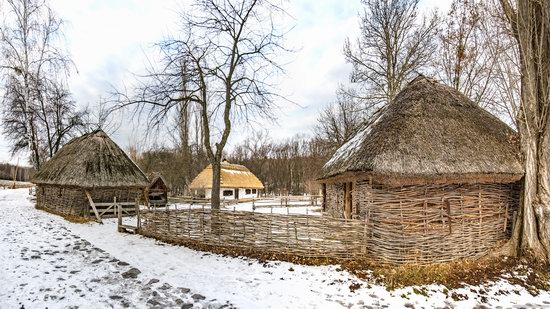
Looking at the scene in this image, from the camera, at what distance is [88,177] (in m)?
15.9

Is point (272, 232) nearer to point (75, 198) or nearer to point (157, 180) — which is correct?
point (75, 198)

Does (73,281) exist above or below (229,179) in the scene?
below

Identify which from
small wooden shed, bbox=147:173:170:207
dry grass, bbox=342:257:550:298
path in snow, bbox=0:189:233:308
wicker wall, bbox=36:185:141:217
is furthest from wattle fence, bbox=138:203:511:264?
small wooden shed, bbox=147:173:170:207

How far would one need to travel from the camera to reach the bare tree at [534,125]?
26.6ft

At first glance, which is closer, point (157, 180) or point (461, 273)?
point (461, 273)

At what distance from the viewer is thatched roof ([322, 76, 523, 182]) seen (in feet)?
26.4

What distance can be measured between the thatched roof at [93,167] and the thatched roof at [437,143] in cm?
1365

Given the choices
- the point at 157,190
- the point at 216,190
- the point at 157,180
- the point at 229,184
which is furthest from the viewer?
the point at 229,184

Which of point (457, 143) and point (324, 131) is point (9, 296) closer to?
point (457, 143)

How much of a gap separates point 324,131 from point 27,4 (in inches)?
945

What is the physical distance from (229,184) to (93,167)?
16627 mm

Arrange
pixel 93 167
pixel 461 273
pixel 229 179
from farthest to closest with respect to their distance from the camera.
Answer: pixel 229 179 → pixel 93 167 → pixel 461 273

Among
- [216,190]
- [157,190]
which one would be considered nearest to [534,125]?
[216,190]

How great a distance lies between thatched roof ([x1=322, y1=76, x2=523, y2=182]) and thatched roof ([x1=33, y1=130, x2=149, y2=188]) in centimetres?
1365
